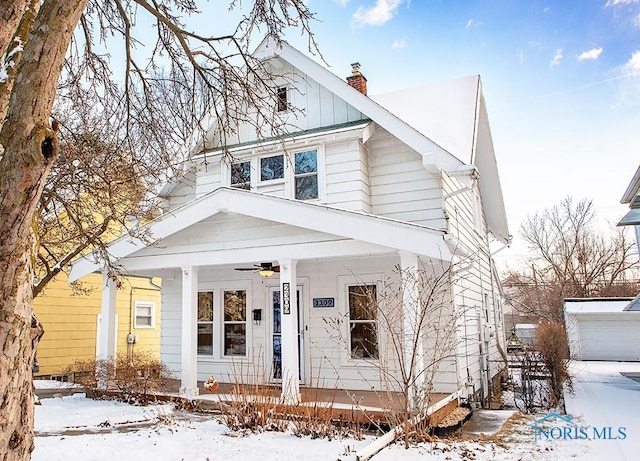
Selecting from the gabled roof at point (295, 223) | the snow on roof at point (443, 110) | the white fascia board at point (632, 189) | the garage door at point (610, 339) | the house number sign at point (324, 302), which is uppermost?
the snow on roof at point (443, 110)

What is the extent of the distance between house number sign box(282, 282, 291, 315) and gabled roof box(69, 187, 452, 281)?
112cm

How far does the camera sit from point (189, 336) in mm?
8734

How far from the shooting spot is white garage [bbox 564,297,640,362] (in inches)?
704

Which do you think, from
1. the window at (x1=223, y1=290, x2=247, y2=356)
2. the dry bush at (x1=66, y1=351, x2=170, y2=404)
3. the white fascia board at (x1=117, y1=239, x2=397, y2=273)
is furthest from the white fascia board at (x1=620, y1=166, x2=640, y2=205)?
the dry bush at (x1=66, y1=351, x2=170, y2=404)

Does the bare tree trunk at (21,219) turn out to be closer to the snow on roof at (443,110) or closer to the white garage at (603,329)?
the snow on roof at (443,110)

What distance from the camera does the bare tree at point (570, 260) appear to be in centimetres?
2909

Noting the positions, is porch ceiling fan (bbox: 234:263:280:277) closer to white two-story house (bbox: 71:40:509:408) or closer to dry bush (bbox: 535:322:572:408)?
white two-story house (bbox: 71:40:509:408)

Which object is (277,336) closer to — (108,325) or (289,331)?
(289,331)

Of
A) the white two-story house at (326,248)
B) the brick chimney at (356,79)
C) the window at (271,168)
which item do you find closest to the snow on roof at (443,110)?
the white two-story house at (326,248)

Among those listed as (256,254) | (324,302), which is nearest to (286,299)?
(256,254)

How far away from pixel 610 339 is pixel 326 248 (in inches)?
625

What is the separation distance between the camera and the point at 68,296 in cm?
1509

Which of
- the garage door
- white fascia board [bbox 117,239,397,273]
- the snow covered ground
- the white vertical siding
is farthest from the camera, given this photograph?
the garage door

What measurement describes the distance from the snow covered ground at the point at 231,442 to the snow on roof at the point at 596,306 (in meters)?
11.1
